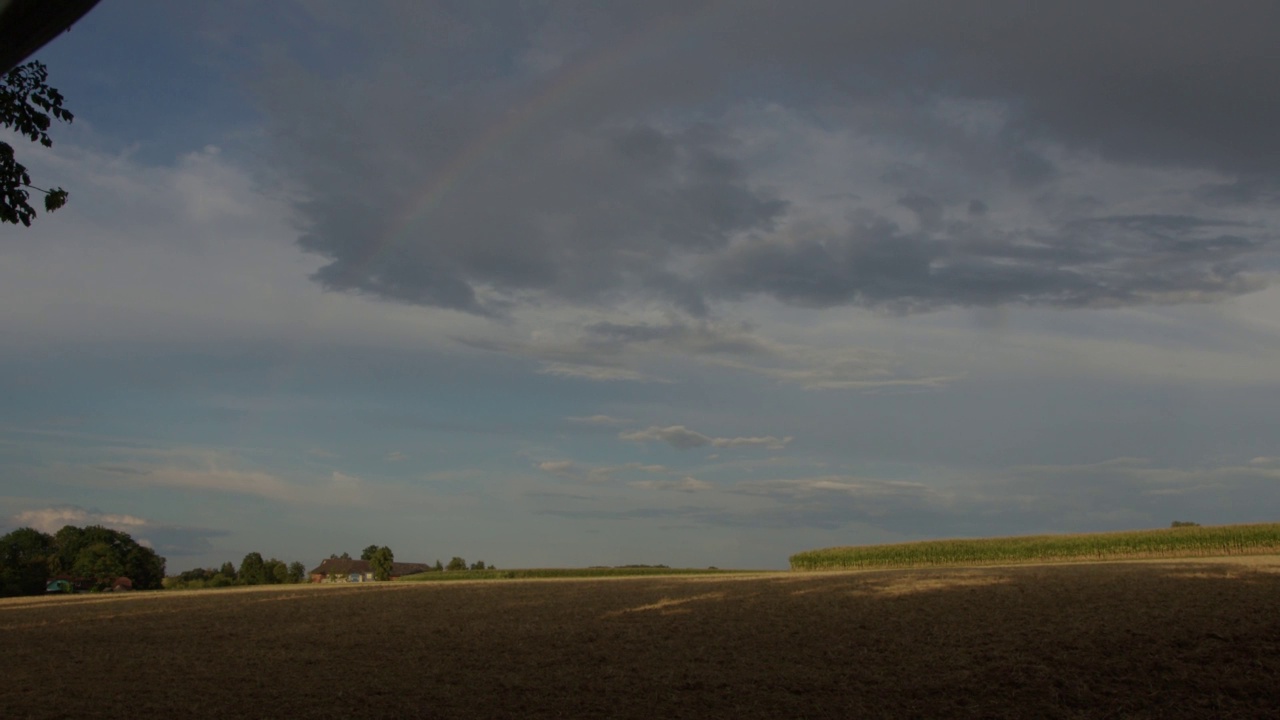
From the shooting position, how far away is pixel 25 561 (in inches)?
3255

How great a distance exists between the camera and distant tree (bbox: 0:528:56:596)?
70.0 meters

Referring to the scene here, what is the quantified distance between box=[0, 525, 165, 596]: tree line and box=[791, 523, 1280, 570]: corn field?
6211cm

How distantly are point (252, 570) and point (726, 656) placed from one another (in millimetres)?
78018

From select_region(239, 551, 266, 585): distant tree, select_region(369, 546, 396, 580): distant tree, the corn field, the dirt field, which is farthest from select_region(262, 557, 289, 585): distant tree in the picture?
the dirt field

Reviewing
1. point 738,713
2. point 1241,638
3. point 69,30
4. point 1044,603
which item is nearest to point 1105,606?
point 1044,603

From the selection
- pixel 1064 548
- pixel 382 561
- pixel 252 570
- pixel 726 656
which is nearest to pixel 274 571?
pixel 252 570

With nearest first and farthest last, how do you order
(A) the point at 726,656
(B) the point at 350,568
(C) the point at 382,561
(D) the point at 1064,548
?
(A) the point at 726,656 → (D) the point at 1064,548 → (C) the point at 382,561 → (B) the point at 350,568

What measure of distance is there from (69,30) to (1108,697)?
43.1 ft

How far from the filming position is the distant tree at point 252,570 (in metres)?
83.2

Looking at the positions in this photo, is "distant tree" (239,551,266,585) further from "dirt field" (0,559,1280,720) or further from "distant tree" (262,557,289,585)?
"dirt field" (0,559,1280,720)

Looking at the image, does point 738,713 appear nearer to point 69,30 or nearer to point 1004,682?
point 1004,682

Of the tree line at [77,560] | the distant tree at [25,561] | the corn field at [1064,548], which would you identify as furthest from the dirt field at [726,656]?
the tree line at [77,560]

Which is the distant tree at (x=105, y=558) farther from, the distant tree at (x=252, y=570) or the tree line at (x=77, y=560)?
the distant tree at (x=252, y=570)

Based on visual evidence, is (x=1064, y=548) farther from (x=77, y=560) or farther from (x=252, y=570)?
(x=77, y=560)
